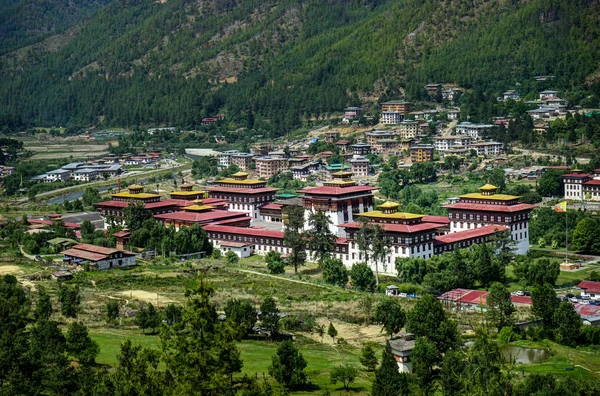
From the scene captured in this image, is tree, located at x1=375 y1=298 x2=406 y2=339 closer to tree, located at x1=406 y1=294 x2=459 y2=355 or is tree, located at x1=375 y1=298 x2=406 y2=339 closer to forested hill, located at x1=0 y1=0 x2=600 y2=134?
tree, located at x1=406 y1=294 x2=459 y2=355

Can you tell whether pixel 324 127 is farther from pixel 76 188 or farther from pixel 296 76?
pixel 76 188

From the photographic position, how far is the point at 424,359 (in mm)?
43844

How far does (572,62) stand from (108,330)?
351 ft

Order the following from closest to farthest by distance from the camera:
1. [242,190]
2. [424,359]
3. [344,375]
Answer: [344,375], [424,359], [242,190]

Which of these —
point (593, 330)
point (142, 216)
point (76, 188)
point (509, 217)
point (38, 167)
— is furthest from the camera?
point (38, 167)

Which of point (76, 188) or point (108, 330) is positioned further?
point (76, 188)

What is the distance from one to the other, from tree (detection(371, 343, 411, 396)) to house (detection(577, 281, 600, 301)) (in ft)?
84.2

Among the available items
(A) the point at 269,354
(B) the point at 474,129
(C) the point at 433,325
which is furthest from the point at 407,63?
(A) the point at 269,354

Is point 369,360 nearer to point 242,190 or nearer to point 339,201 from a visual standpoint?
point 339,201

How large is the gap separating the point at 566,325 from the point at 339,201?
116 feet

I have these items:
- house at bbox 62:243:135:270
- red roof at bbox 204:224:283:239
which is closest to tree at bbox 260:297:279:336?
house at bbox 62:243:135:270

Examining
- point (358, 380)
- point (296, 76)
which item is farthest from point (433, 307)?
point (296, 76)

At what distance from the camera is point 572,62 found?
144375mm

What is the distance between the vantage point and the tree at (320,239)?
7469cm
